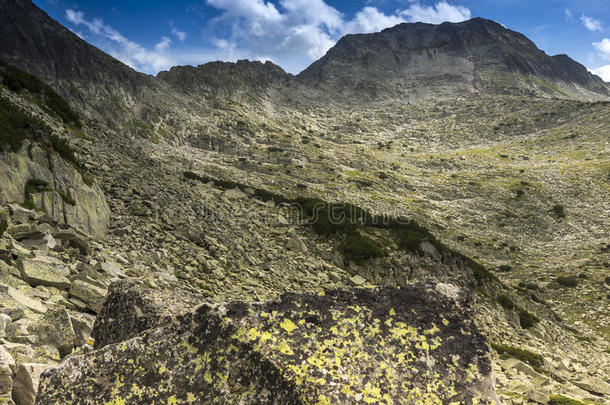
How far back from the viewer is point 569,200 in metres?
64.1

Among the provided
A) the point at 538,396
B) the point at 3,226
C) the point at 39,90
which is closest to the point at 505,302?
the point at 538,396

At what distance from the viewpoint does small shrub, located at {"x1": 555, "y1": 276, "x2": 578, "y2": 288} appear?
3301 centimetres

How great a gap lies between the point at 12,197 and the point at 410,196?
6366 cm

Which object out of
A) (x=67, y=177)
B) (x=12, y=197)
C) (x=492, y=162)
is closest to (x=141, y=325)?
(x=12, y=197)

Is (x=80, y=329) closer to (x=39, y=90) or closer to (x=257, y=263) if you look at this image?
(x=257, y=263)

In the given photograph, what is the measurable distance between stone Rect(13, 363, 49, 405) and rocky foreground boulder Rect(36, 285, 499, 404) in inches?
27.0

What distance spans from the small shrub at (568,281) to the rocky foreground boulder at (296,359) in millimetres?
37373

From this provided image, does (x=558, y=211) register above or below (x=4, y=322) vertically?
above

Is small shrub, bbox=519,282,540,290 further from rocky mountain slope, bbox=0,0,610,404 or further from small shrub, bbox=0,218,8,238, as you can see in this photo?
small shrub, bbox=0,218,8,238

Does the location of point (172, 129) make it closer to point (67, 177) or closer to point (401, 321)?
point (67, 177)

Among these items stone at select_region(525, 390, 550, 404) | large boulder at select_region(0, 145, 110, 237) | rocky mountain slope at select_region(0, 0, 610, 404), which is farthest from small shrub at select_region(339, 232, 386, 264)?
large boulder at select_region(0, 145, 110, 237)

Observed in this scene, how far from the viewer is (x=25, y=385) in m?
4.48

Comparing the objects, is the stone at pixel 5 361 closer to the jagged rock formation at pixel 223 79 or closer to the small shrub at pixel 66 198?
the small shrub at pixel 66 198

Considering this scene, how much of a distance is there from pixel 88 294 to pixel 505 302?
26492 mm
